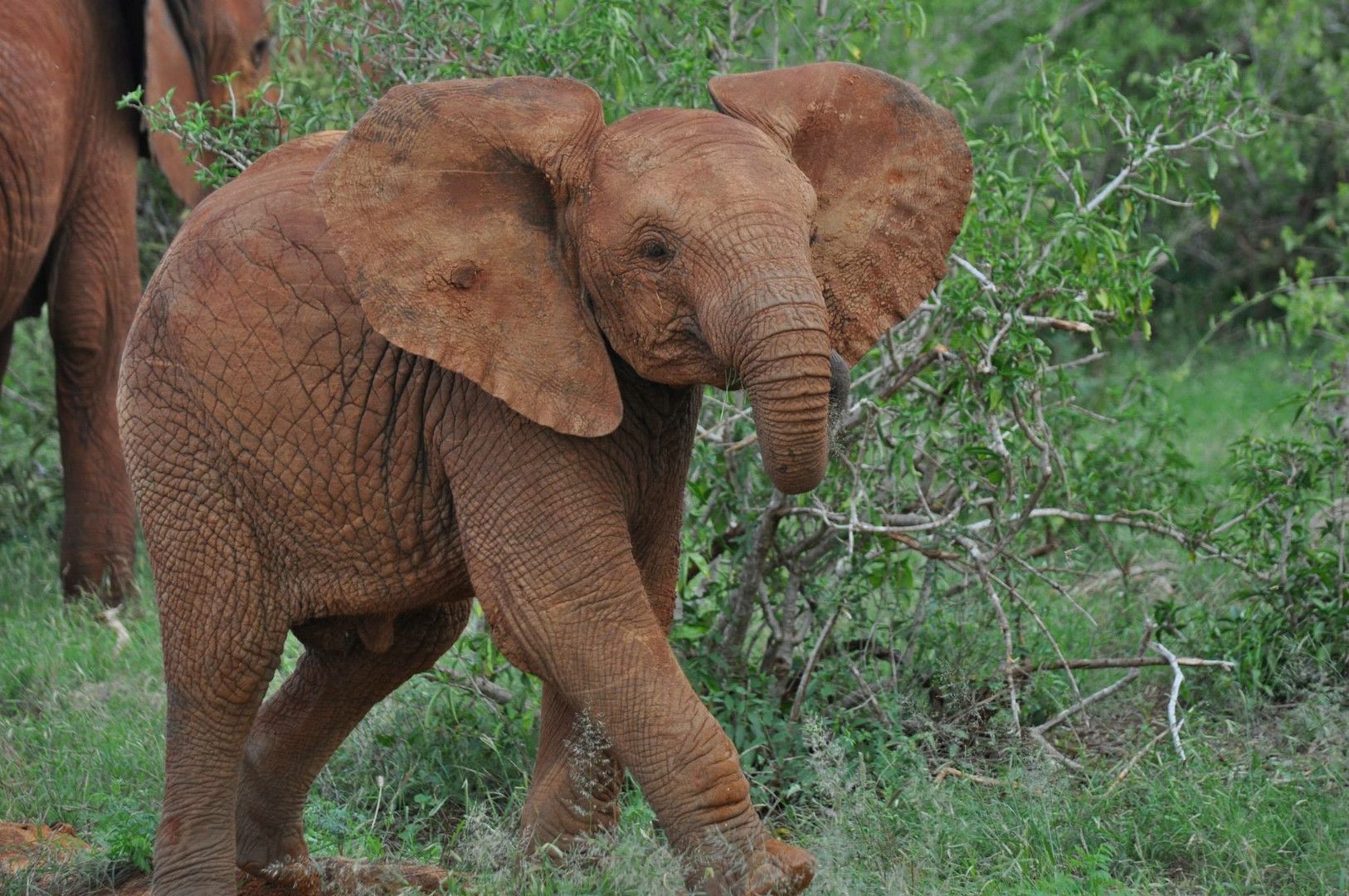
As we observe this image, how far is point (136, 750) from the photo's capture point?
17.5 feet

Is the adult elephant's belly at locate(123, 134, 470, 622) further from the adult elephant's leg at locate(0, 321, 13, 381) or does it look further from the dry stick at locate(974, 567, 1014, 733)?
the adult elephant's leg at locate(0, 321, 13, 381)

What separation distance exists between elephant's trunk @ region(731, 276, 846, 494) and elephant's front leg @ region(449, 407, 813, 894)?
524 mm

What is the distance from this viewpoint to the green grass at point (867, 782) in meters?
4.09

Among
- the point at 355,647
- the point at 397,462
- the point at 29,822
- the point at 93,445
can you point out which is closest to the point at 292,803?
the point at 355,647

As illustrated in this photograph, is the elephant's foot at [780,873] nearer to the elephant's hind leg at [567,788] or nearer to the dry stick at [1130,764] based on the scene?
the elephant's hind leg at [567,788]

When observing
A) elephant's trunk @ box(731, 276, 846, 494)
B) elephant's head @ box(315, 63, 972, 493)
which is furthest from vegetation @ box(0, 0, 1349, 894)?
elephant's trunk @ box(731, 276, 846, 494)

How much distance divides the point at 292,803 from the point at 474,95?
1982 mm

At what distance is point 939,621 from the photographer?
538cm

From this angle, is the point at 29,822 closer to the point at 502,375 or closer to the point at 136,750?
the point at 136,750

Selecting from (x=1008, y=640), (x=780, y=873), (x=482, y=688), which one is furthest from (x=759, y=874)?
(x=482, y=688)

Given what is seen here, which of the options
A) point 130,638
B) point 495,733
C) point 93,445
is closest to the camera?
point 495,733

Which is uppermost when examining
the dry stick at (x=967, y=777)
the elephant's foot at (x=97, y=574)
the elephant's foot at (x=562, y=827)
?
the elephant's foot at (x=562, y=827)

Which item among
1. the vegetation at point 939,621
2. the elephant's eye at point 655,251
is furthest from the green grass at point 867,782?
the elephant's eye at point 655,251

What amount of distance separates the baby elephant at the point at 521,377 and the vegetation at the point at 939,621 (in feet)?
1.79
